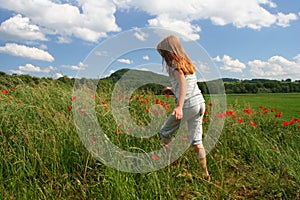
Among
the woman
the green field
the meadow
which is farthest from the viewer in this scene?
the green field

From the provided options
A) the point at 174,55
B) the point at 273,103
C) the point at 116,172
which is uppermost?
the point at 174,55

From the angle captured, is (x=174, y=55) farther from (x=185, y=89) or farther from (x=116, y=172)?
(x=116, y=172)

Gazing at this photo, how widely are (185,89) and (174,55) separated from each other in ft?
1.44

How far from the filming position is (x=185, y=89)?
293cm

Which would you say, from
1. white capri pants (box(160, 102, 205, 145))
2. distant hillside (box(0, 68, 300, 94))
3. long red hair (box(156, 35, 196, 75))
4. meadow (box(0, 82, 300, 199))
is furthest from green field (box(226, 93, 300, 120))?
long red hair (box(156, 35, 196, 75))

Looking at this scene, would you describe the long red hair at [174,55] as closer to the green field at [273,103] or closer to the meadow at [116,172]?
the meadow at [116,172]

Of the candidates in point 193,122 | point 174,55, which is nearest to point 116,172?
point 193,122

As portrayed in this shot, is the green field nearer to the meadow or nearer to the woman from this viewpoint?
the meadow

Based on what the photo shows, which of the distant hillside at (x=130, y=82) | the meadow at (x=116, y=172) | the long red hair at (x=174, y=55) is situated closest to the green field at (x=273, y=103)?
the distant hillside at (x=130, y=82)

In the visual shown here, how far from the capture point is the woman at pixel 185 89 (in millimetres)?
3039

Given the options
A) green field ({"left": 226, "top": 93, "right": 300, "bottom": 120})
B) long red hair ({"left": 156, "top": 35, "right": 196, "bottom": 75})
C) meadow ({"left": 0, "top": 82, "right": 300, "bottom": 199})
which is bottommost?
meadow ({"left": 0, "top": 82, "right": 300, "bottom": 199})

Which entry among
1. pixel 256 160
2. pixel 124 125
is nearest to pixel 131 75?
pixel 124 125

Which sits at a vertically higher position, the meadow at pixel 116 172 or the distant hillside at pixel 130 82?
the distant hillside at pixel 130 82

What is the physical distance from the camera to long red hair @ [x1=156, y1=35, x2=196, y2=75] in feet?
10.1
